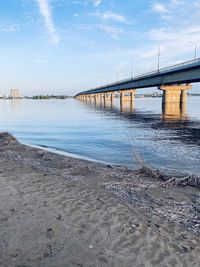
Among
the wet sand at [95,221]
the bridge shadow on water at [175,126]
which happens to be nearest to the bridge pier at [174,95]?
the bridge shadow on water at [175,126]

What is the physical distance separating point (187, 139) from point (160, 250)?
1918 cm

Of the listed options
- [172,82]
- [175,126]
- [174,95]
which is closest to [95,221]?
[175,126]

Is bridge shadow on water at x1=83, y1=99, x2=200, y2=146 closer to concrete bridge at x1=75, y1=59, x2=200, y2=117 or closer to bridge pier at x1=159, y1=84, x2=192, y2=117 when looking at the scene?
concrete bridge at x1=75, y1=59, x2=200, y2=117

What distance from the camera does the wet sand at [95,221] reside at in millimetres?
4723

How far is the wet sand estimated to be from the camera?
4723 millimetres

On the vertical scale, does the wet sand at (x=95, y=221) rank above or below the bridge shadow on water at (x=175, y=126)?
above

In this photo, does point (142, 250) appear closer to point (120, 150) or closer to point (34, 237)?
point (34, 237)

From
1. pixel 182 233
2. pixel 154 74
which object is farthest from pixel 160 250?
pixel 154 74

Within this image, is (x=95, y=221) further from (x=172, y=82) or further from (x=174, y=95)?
(x=174, y=95)

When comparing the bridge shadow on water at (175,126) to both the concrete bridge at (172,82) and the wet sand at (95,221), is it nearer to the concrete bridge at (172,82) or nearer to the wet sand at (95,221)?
the concrete bridge at (172,82)

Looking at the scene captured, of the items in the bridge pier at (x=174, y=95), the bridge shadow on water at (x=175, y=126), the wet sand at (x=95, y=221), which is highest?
the bridge pier at (x=174, y=95)

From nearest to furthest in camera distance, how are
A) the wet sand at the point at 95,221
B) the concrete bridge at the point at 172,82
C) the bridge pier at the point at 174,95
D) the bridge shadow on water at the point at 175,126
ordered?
1. the wet sand at the point at 95,221
2. the bridge shadow on water at the point at 175,126
3. the concrete bridge at the point at 172,82
4. the bridge pier at the point at 174,95

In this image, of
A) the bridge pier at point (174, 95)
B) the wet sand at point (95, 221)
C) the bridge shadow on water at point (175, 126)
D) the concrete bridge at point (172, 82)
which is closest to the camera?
the wet sand at point (95, 221)

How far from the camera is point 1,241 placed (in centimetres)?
516
